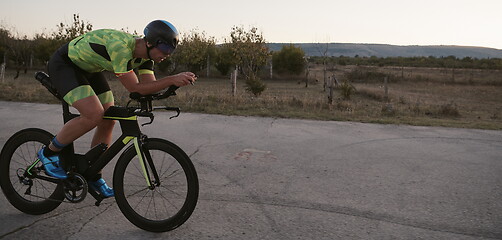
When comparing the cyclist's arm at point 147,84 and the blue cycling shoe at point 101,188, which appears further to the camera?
the blue cycling shoe at point 101,188

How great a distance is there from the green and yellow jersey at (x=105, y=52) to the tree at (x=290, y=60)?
39.1 metres

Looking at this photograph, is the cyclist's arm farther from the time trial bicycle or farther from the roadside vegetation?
the roadside vegetation

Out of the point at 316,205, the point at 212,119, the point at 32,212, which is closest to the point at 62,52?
the point at 32,212

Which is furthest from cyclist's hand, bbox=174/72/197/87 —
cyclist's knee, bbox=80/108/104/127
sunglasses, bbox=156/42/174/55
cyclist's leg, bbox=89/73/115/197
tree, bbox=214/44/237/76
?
tree, bbox=214/44/237/76

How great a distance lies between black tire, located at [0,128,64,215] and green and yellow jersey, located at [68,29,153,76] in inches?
30.2

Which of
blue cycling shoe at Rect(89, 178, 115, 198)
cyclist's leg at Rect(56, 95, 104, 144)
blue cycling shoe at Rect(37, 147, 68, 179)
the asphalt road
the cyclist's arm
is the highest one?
the cyclist's arm

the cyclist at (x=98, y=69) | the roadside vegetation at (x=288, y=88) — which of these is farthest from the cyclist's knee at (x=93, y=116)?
the roadside vegetation at (x=288, y=88)

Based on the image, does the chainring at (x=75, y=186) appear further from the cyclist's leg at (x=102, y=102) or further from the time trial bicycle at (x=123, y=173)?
the cyclist's leg at (x=102, y=102)

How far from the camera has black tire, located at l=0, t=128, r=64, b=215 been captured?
11.7ft

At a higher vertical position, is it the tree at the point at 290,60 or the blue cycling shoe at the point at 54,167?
the tree at the point at 290,60

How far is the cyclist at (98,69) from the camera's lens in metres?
2.98

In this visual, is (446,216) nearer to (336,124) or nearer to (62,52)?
(62,52)

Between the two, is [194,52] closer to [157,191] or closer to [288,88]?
[288,88]

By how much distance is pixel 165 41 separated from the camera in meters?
3.04
